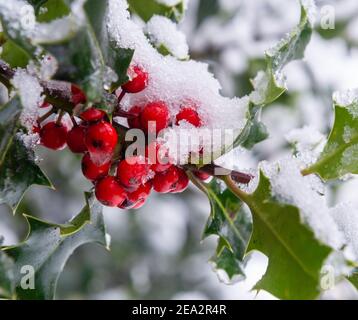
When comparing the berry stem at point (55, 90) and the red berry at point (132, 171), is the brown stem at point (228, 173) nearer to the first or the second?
the red berry at point (132, 171)

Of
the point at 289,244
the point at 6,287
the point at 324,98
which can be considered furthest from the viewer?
the point at 324,98

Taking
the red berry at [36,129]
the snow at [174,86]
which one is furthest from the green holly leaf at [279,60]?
the red berry at [36,129]

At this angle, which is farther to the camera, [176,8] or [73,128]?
[176,8]

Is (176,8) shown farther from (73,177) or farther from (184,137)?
(73,177)

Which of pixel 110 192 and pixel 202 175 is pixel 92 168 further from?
pixel 202 175
